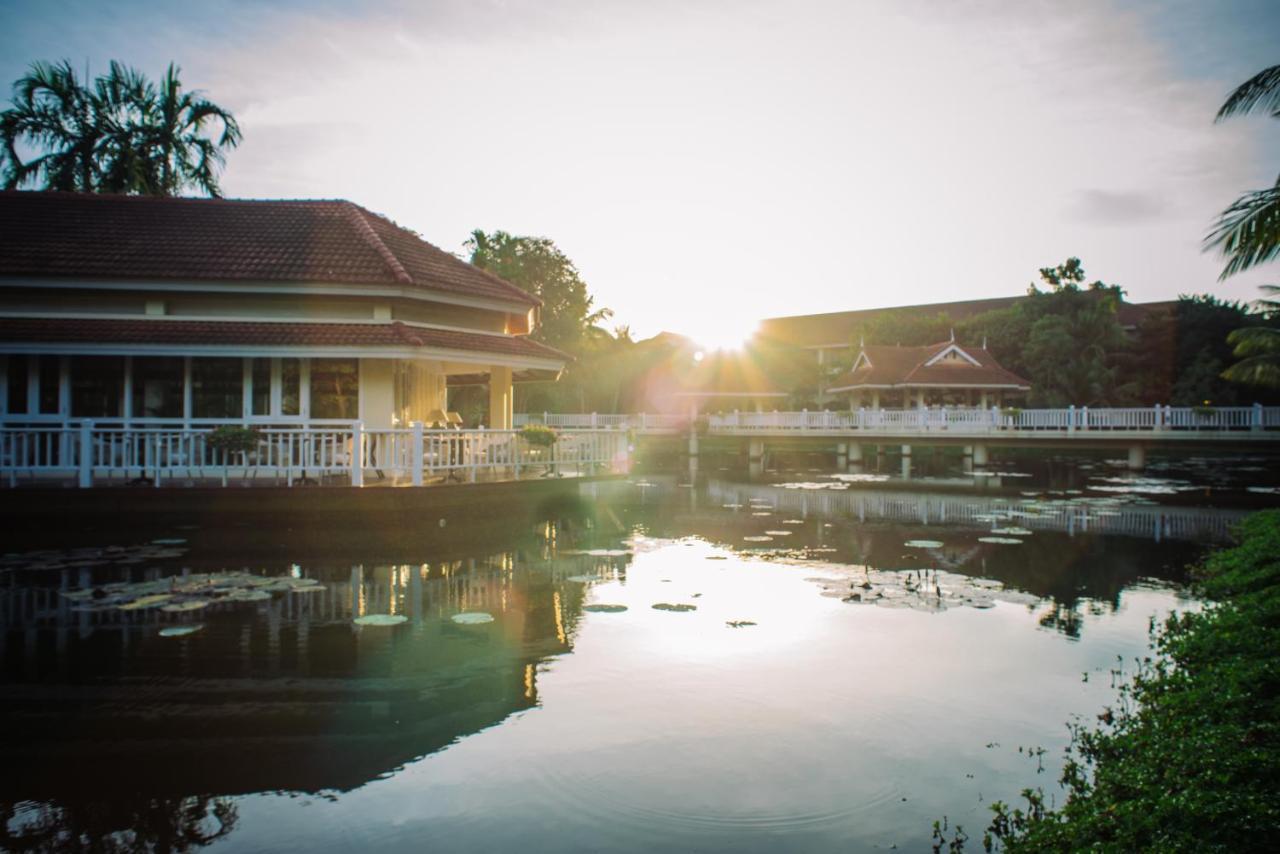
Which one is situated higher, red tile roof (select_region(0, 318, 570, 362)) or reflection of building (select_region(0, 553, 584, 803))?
red tile roof (select_region(0, 318, 570, 362))

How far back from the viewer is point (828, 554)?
1345cm

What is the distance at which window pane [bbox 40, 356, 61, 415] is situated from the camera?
694 inches

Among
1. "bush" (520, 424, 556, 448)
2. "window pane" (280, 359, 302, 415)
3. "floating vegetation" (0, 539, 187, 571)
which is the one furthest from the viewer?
"window pane" (280, 359, 302, 415)

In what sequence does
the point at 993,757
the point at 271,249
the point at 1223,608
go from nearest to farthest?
the point at 993,757 → the point at 1223,608 → the point at 271,249

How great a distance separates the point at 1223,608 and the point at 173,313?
18.8m

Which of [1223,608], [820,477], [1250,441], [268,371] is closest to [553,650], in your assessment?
[1223,608]

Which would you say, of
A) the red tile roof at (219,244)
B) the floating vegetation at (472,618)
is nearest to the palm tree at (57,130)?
the red tile roof at (219,244)

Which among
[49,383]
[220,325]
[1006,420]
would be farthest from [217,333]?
[1006,420]

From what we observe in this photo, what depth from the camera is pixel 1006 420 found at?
35.5 m

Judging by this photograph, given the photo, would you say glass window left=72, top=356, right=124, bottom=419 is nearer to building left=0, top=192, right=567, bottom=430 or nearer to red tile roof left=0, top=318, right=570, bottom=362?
building left=0, top=192, right=567, bottom=430

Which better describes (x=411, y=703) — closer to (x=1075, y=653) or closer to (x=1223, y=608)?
(x=1075, y=653)

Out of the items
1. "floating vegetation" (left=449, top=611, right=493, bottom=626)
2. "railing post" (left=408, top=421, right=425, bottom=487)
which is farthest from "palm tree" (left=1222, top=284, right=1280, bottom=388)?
"floating vegetation" (left=449, top=611, right=493, bottom=626)

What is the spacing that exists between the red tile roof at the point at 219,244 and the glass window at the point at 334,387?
1.74 m

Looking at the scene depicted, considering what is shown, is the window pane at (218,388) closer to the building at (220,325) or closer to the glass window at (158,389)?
the building at (220,325)
